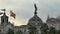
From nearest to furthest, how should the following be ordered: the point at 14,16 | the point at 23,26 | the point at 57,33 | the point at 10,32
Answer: the point at 57,33
the point at 10,32
the point at 14,16
the point at 23,26

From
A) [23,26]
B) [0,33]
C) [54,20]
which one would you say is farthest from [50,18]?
[0,33]

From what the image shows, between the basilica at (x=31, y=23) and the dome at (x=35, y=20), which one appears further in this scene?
the dome at (x=35, y=20)

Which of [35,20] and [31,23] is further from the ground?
[35,20]

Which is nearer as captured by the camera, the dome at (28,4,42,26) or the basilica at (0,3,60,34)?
the basilica at (0,3,60,34)

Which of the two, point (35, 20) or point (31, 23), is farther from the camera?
point (35, 20)

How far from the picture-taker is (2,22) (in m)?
106

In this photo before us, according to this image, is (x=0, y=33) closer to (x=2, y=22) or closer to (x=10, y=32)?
(x=2, y=22)

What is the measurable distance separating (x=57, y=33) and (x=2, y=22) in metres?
29.1

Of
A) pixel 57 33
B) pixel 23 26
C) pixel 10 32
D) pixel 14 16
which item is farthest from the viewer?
pixel 23 26

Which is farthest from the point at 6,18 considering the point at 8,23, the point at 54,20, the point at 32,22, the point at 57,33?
Answer: the point at 57,33

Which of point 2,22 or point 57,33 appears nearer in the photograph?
point 57,33

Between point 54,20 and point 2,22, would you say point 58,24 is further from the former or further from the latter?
point 2,22

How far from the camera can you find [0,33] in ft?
340

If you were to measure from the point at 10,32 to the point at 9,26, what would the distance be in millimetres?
14435
